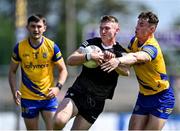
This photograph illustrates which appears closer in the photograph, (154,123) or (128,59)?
(128,59)

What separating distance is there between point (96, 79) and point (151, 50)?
91 cm

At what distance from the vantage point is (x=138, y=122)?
10.9 meters

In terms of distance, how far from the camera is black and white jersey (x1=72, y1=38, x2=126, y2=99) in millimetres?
10500

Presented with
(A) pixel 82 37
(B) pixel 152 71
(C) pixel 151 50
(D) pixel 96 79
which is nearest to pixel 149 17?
(C) pixel 151 50

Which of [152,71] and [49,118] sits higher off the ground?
[152,71]

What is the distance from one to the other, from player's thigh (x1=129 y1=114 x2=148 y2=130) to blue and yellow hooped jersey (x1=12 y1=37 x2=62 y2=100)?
169 cm

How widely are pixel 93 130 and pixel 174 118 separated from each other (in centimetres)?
204

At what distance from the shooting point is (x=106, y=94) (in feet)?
35.1

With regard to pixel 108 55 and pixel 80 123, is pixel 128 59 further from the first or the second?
pixel 80 123

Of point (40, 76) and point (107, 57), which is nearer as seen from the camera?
point (107, 57)

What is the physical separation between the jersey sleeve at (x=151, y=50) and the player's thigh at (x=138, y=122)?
1.07m

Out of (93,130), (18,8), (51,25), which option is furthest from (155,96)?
(51,25)

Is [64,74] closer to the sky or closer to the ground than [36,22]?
closer to the ground

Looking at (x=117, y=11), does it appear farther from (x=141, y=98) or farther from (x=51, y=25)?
(x=141, y=98)
